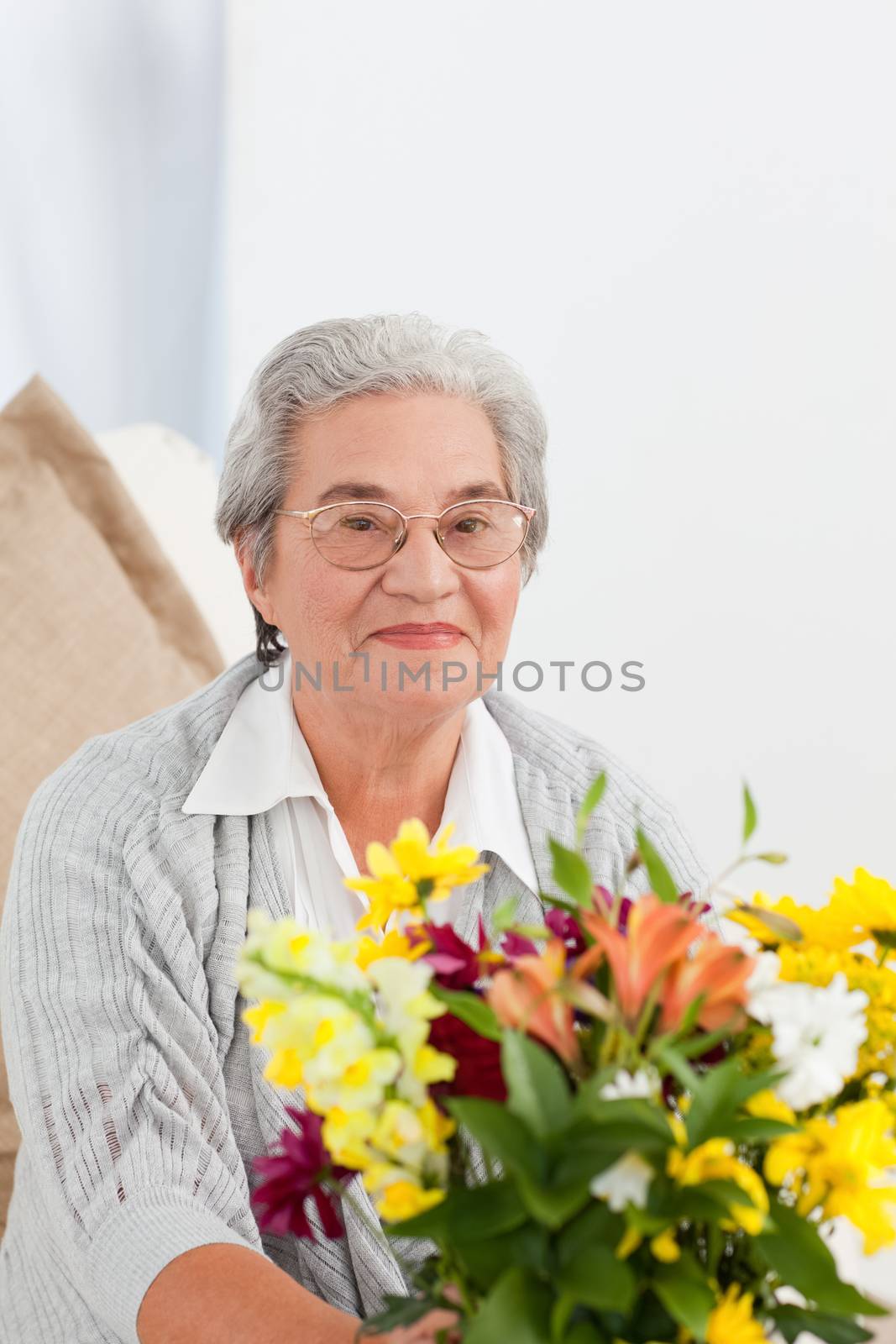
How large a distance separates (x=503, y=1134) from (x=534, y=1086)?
2cm

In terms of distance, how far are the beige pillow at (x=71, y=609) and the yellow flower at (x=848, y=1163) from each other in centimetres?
133

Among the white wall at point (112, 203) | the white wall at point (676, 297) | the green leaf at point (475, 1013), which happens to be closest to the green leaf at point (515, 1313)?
the green leaf at point (475, 1013)

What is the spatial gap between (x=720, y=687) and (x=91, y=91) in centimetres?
160

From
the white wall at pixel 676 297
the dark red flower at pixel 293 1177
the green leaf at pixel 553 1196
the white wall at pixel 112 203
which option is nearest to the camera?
the green leaf at pixel 553 1196

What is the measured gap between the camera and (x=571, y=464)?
230cm

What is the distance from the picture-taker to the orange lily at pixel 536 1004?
579 millimetres

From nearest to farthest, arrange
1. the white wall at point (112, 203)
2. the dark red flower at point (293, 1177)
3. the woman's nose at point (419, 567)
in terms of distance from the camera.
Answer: the dark red flower at point (293, 1177)
the woman's nose at point (419, 567)
the white wall at point (112, 203)

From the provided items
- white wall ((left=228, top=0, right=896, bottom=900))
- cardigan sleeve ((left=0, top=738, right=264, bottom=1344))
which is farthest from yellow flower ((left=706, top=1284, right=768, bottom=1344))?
white wall ((left=228, top=0, right=896, bottom=900))

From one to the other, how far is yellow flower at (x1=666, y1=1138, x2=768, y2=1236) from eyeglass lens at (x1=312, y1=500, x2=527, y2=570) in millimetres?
850

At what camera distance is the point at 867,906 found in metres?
0.71

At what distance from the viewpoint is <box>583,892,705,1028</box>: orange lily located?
58 centimetres

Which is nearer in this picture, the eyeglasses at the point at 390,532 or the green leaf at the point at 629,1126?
the green leaf at the point at 629,1126

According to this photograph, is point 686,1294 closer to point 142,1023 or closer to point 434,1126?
point 434,1126

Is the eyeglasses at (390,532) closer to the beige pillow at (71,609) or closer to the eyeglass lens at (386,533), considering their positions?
the eyeglass lens at (386,533)
